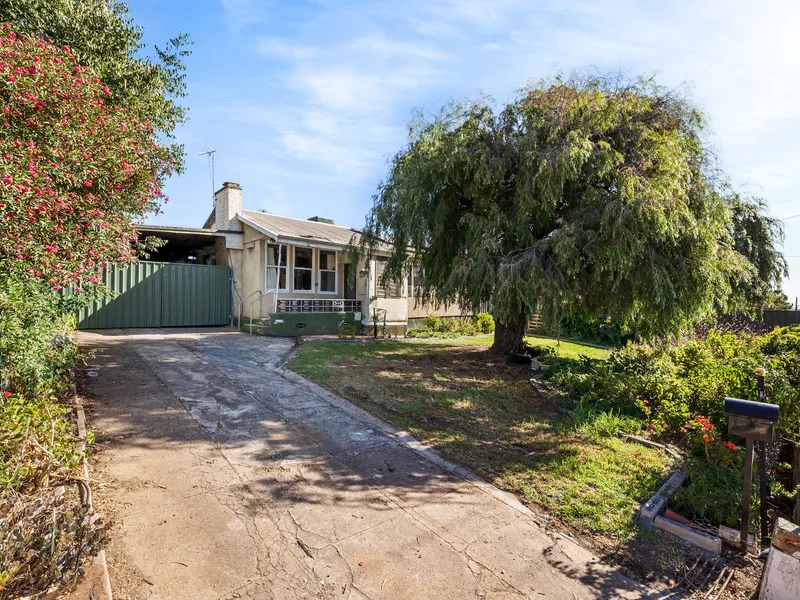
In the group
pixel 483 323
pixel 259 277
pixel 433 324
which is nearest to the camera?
pixel 259 277

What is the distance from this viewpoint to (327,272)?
16.2 meters

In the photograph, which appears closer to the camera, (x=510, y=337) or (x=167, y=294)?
(x=510, y=337)

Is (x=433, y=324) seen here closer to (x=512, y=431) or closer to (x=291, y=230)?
(x=291, y=230)

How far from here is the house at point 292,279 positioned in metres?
13.8

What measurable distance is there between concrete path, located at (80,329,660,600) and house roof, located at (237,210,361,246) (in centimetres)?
Answer: 784

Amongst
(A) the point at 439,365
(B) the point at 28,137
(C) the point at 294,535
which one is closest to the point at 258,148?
(B) the point at 28,137

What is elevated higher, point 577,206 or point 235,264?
point 577,206

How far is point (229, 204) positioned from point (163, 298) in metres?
4.03

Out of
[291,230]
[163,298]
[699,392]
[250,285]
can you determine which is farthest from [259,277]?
[699,392]

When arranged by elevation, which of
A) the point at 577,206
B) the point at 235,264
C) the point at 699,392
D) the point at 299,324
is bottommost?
the point at 699,392

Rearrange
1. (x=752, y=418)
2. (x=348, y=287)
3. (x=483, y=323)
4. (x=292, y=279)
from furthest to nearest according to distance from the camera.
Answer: (x=483, y=323) < (x=348, y=287) < (x=292, y=279) < (x=752, y=418)

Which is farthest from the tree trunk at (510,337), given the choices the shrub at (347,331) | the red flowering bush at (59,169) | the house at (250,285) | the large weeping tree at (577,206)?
the red flowering bush at (59,169)

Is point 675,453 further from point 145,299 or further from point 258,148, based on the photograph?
point 145,299

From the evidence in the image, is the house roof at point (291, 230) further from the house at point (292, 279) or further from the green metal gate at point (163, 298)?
the green metal gate at point (163, 298)
